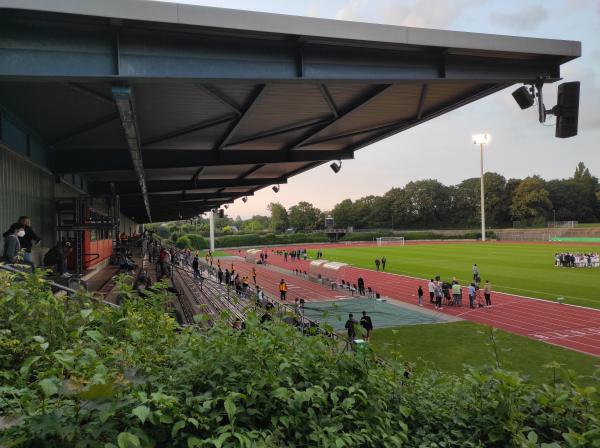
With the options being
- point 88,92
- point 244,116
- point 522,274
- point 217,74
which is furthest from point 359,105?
point 522,274

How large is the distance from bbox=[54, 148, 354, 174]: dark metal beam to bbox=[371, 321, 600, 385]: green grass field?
735cm

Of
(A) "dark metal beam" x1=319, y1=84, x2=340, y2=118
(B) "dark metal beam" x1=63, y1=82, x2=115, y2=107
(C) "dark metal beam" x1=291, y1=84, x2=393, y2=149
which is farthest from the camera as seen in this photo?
(C) "dark metal beam" x1=291, y1=84, x2=393, y2=149

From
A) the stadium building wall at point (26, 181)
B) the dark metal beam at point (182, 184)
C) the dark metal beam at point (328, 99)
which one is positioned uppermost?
the dark metal beam at point (328, 99)

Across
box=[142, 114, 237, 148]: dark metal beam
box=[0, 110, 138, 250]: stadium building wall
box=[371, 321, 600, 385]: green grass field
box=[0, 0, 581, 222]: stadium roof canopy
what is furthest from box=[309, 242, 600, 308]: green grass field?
box=[0, 110, 138, 250]: stadium building wall

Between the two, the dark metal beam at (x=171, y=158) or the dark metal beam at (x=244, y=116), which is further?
the dark metal beam at (x=171, y=158)

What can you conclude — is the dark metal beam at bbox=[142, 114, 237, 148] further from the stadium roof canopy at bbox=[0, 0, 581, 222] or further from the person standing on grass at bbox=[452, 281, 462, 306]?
the person standing on grass at bbox=[452, 281, 462, 306]

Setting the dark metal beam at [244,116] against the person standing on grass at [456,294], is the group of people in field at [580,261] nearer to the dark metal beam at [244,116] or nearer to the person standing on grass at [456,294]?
the person standing on grass at [456,294]

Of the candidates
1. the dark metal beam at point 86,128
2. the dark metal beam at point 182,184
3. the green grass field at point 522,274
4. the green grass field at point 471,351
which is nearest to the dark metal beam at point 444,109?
the green grass field at point 471,351

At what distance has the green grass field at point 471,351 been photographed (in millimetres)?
12648

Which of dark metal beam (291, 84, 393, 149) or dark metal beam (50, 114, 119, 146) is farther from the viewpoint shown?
dark metal beam (50, 114, 119, 146)

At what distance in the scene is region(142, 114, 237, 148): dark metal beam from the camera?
1070 cm

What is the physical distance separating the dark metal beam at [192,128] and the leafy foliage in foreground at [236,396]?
7693mm

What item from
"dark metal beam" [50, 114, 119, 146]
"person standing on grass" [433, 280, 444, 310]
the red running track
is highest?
"dark metal beam" [50, 114, 119, 146]

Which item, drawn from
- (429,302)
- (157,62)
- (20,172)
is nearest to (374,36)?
(157,62)
